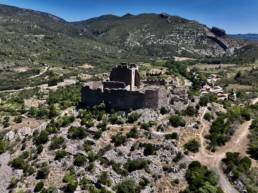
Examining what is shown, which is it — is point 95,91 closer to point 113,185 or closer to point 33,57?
point 113,185

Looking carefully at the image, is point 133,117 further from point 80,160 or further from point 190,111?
point 80,160

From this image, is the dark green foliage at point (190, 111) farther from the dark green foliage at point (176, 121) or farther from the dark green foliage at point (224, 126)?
the dark green foliage at point (224, 126)

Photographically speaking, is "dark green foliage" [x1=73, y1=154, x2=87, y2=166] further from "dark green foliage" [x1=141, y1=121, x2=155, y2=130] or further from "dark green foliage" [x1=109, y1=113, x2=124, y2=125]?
"dark green foliage" [x1=141, y1=121, x2=155, y2=130]

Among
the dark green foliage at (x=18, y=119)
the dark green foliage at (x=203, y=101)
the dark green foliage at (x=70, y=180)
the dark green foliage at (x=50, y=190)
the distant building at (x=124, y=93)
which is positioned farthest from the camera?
the dark green foliage at (x=18, y=119)

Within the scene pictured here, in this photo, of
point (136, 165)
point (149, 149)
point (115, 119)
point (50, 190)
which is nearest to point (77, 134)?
point (115, 119)

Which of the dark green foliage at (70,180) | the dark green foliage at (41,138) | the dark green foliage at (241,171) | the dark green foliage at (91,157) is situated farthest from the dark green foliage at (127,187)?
the dark green foliage at (41,138)


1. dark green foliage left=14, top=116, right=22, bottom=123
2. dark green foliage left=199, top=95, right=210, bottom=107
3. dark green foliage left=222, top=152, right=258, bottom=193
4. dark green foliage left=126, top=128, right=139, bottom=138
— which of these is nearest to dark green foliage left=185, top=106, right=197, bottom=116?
dark green foliage left=199, top=95, right=210, bottom=107
